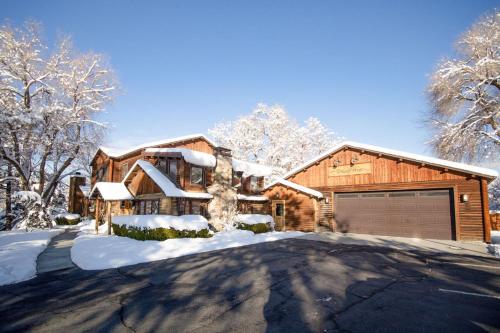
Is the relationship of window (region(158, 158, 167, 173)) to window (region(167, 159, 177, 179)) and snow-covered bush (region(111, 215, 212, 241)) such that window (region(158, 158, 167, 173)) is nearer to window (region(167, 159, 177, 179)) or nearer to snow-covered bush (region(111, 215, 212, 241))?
window (region(167, 159, 177, 179))

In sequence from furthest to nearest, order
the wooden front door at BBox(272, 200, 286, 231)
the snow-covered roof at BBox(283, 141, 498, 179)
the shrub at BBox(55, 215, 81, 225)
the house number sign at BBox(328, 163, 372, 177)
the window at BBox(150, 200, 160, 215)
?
the shrub at BBox(55, 215, 81, 225)
the wooden front door at BBox(272, 200, 286, 231)
the window at BBox(150, 200, 160, 215)
the house number sign at BBox(328, 163, 372, 177)
the snow-covered roof at BBox(283, 141, 498, 179)

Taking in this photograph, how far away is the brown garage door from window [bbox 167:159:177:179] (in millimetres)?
12811

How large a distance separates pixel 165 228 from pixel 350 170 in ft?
44.6

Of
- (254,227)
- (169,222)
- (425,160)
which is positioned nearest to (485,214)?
(425,160)

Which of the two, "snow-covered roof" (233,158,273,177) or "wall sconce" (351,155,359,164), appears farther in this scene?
"snow-covered roof" (233,158,273,177)

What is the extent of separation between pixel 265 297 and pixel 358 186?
15.5m

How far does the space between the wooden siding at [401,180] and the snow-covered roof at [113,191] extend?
1385 centimetres

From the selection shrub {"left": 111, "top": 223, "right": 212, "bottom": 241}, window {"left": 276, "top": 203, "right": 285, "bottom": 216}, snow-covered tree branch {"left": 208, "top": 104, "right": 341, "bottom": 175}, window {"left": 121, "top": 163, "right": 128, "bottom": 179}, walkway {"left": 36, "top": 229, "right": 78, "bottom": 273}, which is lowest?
walkway {"left": 36, "top": 229, "right": 78, "bottom": 273}

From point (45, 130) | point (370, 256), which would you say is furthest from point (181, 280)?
point (45, 130)

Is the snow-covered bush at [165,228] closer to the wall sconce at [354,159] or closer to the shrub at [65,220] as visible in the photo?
the wall sconce at [354,159]

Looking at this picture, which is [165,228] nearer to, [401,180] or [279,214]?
[279,214]

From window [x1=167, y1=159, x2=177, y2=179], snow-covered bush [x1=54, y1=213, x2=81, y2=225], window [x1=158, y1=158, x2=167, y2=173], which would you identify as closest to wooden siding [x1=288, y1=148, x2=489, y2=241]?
window [x1=167, y1=159, x2=177, y2=179]

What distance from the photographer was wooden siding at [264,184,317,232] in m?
21.4

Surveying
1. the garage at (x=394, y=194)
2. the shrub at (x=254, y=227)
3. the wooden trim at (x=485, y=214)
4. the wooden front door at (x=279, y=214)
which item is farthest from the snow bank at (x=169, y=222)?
the wooden trim at (x=485, y=214)
